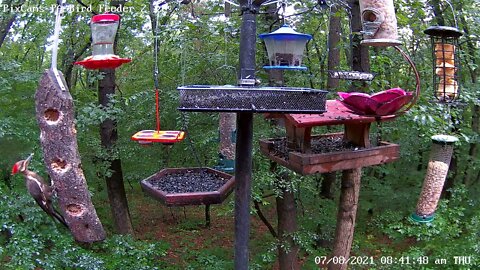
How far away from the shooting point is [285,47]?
2.81m

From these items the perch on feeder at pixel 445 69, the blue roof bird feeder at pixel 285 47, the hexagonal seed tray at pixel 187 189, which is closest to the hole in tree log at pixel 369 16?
the blue roof bird feeder at pixel 285 47

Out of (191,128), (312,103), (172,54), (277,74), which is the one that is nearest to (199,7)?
(172,54)

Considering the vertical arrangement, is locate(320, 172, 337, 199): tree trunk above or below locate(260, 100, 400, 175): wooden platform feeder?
below

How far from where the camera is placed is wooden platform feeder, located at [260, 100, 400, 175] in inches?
106

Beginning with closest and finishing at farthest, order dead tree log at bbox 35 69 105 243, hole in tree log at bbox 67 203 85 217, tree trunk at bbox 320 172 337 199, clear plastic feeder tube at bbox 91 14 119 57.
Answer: dead tree log at bbox 35 69 105 243, hole in tree log at bbox 67 203 85 217, clear plastic feeder tube at bbox 91 14 119 57, tree trunk at bbox 320 172 337 199

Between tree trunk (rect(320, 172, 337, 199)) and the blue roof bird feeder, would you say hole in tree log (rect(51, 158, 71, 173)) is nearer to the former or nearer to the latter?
the blue roof bird feeder

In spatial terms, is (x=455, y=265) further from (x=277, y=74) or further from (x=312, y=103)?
(x=312, y=103)

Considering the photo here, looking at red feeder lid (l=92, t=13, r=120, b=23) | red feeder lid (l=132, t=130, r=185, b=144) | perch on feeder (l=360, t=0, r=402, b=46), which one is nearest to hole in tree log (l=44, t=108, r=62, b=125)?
red feeder lid (l=132, t=130, r=185, b=144)

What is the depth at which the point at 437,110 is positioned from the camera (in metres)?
3.79

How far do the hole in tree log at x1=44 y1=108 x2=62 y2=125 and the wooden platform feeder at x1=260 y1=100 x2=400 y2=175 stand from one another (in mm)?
1403

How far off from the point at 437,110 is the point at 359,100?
1.70m

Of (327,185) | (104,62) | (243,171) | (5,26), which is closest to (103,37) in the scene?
(104,62)

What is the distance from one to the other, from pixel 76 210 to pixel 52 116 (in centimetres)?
62

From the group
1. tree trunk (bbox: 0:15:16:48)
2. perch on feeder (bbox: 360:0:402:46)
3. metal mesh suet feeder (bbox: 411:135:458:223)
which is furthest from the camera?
tree trunk (bbox: 0:15:16:48)
